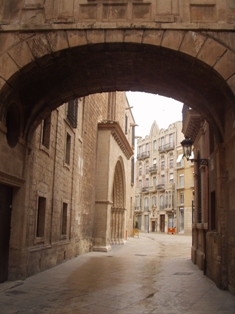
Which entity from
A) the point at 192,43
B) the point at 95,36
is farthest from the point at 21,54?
the point at 192,43

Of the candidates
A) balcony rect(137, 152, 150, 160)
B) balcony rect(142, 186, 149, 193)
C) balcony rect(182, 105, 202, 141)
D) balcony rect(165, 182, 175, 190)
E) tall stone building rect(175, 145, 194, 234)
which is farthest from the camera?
balcony rect(137, 152, 150, 160)

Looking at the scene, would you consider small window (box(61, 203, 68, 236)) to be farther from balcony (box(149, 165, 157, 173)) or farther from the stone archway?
balcony (box(149, 165, 157, 173))

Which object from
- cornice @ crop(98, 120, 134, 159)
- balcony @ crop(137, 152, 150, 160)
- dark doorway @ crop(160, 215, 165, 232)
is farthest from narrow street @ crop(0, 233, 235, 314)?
balcony @ crop(137, 152, 150, 160)

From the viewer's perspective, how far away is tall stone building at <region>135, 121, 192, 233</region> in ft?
195

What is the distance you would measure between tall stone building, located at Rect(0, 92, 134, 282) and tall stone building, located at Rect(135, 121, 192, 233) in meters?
34.3

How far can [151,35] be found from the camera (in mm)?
6824

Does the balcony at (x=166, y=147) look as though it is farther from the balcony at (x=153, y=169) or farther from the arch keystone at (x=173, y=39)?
the arch keystone at (x=173, y=39)

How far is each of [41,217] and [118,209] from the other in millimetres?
15593

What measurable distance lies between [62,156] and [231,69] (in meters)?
8.02

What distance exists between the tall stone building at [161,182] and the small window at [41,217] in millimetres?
45216

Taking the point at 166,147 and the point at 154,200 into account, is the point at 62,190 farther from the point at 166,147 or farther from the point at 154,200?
the point at 154,200

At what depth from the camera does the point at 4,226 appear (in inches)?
346

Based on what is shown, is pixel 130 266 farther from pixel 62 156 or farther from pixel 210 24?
pixel 210 24

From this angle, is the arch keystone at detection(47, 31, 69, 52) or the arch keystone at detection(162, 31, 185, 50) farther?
the arch keystone at detection(47, 31, 69, 52)
